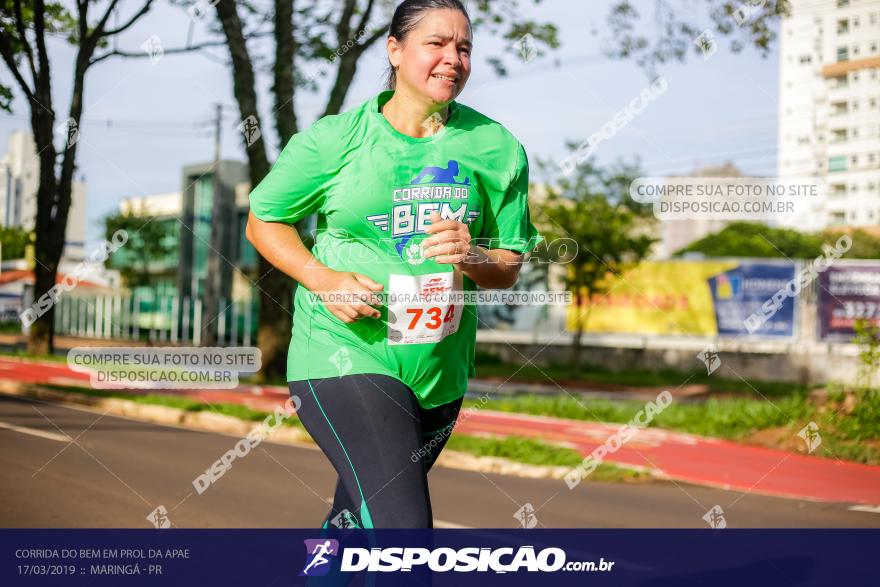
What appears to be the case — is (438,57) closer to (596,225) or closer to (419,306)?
(419,306)

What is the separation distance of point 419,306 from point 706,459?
8403 mm

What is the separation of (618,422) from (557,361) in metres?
15.5

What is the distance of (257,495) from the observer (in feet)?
21.6

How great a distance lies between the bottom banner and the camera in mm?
3533

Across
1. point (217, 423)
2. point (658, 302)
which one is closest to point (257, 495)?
point (217, 423)

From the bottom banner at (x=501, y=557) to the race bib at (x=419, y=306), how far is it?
0.82 m

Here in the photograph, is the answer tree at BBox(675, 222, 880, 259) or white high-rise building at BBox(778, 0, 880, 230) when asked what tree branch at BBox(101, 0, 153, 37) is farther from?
white high-rise building at BBox(778, 0, 880, 230)

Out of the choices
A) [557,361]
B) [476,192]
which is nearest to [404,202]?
[476,192]

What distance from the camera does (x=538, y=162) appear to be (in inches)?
1037

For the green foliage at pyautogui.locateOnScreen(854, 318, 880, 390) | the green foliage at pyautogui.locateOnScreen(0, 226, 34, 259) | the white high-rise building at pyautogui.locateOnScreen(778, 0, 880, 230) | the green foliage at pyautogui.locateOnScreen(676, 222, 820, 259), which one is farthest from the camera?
the white high-rise building at pyautogui.locateOnScreen(778, 0, 880, 230)

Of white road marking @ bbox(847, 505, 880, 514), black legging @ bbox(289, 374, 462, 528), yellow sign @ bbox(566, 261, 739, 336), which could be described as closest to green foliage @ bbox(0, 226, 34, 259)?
yellow sign @ bbox(566, 261, 739, 336)

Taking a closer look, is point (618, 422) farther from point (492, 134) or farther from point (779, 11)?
point (492, 134)

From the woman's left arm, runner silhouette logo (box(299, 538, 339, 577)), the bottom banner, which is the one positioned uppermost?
the woman's left arm

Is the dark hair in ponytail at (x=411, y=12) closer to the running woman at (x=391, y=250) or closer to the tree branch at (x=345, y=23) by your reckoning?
the running woman at (x=391, y=250)
